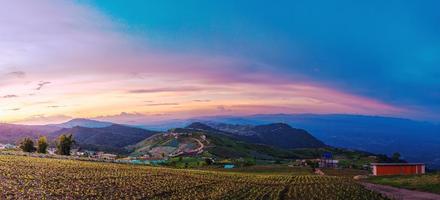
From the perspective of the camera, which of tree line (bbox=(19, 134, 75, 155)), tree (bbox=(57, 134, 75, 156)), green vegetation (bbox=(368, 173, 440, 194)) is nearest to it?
green vegetation (bbox=(368, 173, 440, 194))

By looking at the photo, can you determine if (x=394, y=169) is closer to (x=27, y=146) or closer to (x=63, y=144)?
(x=63, y=144)

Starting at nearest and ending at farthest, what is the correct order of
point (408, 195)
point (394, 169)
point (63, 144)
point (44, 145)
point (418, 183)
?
point (408, 195) < point (418, 183) < point (394, 169) < point (63, 144) < point (44, 145)

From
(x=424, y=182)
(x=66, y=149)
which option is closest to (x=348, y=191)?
(x=424, y=182)

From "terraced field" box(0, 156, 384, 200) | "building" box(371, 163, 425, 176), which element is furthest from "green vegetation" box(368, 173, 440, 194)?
"building" box(371, 163, 425, 176)

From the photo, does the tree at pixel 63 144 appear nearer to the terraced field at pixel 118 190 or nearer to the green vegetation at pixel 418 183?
the terraced field at pixel 118 190

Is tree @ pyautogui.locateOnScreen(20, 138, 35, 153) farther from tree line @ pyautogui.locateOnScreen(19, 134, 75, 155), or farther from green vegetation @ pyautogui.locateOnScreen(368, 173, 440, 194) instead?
green vegetation @ pyautogui.locateOnScreen(368, 173, 440, 194)

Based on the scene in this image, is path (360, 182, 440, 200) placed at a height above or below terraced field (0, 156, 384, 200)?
below

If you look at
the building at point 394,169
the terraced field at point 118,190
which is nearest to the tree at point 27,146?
the terraced field at point 118,190

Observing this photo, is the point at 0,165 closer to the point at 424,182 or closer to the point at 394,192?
the point at 394,192

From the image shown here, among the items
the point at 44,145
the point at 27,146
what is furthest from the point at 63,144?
the point at 27,146

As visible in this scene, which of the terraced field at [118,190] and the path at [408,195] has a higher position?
the terraced field at [118,190]

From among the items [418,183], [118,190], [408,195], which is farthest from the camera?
[418,183]
